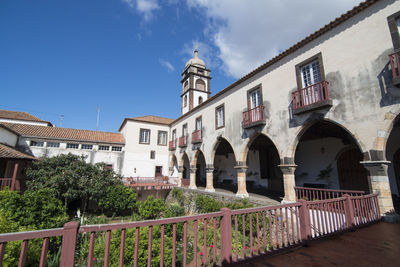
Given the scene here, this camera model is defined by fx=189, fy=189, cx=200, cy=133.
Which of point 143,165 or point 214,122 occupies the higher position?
point 214,122

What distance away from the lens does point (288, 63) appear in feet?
28.7

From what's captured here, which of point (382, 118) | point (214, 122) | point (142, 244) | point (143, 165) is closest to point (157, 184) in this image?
point (143, 165)

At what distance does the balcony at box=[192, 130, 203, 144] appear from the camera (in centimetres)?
1471

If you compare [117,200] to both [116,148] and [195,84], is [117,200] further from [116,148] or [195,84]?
[195,84]

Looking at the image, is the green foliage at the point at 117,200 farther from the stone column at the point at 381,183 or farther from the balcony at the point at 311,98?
the stone column at the point at 381,183

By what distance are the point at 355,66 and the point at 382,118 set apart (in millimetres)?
1998

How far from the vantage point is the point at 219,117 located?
13.3m

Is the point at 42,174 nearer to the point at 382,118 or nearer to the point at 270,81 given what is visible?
the point at 270,81

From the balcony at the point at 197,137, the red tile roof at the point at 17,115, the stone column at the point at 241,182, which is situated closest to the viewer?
the stone column at the point at 241,182

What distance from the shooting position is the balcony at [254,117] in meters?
9.54

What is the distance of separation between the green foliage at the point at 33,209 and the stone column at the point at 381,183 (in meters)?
10.8

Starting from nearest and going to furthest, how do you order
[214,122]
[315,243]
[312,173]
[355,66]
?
[315,243] < [355,66] < [312,173] < [214,122]

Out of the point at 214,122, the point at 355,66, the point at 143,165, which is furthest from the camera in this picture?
the point at 143,165

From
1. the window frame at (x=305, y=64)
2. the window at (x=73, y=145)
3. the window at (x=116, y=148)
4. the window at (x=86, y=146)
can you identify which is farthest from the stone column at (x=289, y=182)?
the window at (x=73, y=145)
